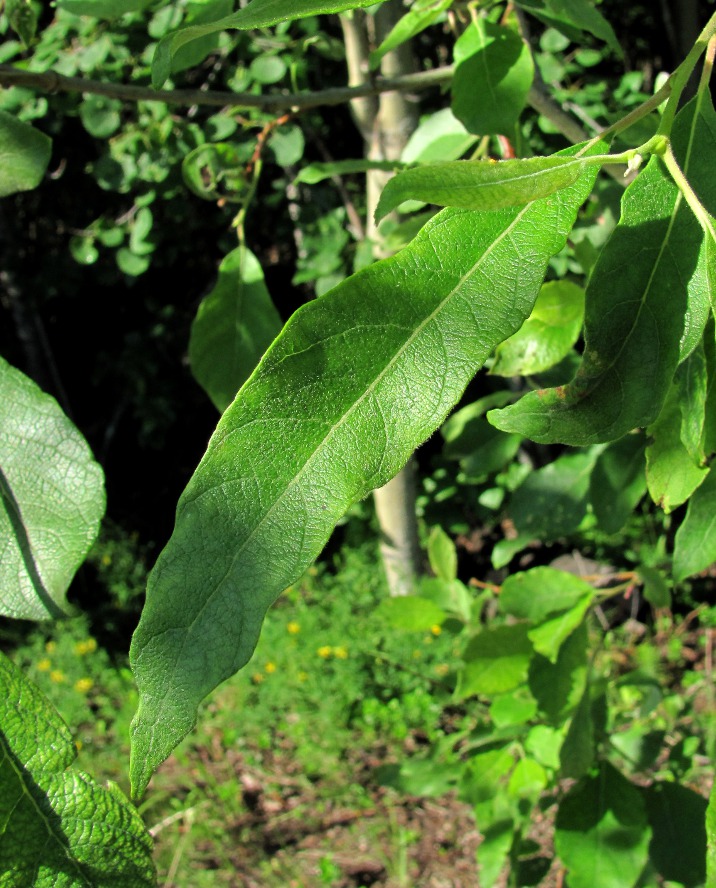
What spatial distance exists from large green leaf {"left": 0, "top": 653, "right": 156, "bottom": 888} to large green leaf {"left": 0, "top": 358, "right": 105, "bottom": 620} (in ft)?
0.32

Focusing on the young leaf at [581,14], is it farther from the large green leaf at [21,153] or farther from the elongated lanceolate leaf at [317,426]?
the large green leaf at [21,153]

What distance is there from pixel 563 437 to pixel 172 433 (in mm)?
3837

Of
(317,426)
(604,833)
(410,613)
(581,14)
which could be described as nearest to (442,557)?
(410,613)

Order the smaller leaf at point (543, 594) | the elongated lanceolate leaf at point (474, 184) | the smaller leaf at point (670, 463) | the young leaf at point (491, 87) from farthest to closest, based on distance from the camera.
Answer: the smaller leaf at point (543, 594) → the young leaf at point (491, 87) → the smaller leaf at point (670, 463) → the elongated lanceolate leaf at point (474, 184)

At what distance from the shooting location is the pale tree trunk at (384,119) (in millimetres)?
1864

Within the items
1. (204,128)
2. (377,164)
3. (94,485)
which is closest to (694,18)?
(204,128)

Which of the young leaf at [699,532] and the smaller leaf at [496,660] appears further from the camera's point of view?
the smaller leaf at [496,660]

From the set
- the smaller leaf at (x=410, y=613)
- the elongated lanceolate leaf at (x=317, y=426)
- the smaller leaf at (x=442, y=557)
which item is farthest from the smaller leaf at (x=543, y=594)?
the elongated lanceolate leaf at (x=317, y=426)

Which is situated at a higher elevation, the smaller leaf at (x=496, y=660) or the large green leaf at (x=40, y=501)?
the large green leaf at (x=40, y=501)

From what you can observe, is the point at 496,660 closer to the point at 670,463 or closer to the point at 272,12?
A: the point at 670,463

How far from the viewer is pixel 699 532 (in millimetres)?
851

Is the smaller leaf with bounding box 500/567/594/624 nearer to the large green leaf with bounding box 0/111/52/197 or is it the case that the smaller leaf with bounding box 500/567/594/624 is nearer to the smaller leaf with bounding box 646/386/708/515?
the smaller leaf with bounding box 646/386/708/515

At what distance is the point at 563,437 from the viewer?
1.76 ft

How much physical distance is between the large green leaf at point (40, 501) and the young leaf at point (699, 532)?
562 millimetres
